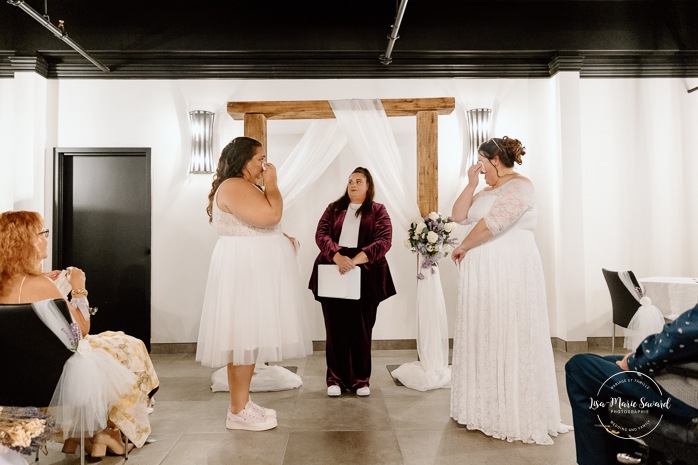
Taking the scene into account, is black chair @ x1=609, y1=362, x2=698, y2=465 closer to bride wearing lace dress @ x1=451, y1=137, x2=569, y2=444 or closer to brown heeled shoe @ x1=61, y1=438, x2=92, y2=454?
bride wearing lace dress @ x1=451, y1=137, x2=569, y2=444

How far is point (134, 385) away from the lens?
2.45m

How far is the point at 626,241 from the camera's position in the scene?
17.0ft

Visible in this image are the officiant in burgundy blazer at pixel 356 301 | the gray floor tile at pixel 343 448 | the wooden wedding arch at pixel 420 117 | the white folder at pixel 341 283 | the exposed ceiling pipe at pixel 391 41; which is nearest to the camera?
the gray floor tile at pixel 343 448

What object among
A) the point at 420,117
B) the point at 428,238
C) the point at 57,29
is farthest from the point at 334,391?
the point at 57,29

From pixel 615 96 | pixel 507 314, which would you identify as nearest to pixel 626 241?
pixel 615 96

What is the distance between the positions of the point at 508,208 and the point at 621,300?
2.50 metres

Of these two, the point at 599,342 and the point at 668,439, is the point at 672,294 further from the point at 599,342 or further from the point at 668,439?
the point at 668,439

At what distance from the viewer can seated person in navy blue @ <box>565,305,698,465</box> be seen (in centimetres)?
138

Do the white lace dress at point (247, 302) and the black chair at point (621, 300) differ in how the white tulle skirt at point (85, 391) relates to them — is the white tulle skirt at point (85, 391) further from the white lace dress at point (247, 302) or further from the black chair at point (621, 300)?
the black chair at point (621, 300)

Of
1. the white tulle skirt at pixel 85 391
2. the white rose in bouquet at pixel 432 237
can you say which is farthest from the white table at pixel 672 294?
the white tulle skirt at pixel 85 391

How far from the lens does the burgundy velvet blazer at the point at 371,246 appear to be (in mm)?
3598

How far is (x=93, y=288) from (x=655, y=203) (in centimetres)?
651

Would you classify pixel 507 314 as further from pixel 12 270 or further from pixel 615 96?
pixel 615 96

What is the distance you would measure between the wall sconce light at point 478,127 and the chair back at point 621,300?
72.8 inches
